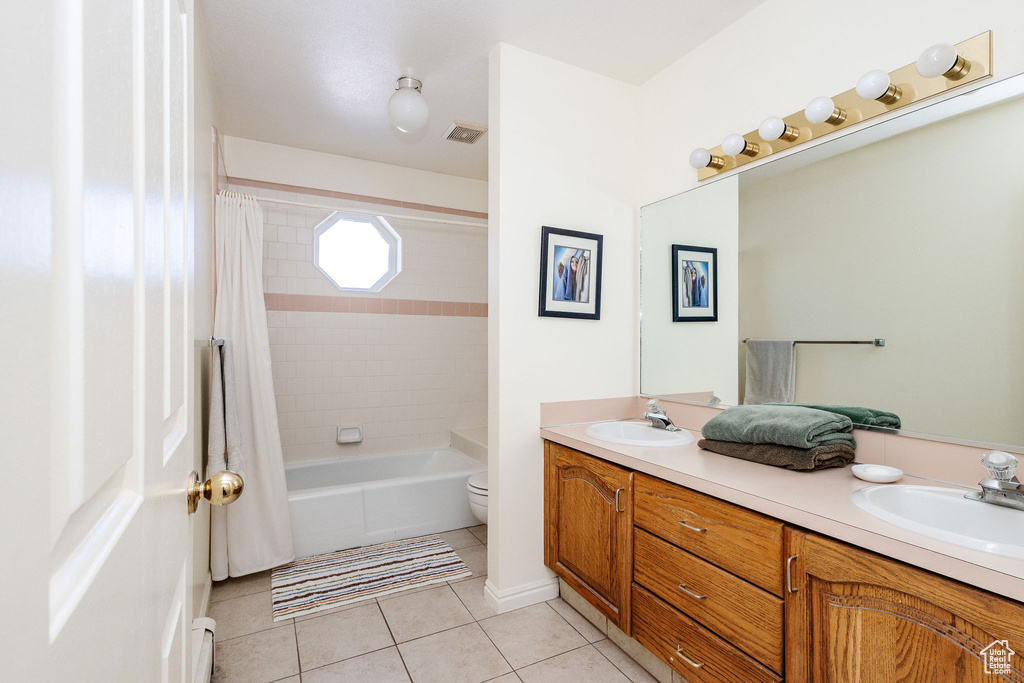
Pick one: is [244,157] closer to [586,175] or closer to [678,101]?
[586,175]

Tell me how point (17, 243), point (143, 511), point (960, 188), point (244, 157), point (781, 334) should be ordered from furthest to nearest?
point (244, 157) < point (781, 334) < point (960, 188) < point (143, 511) < point (17, 243)

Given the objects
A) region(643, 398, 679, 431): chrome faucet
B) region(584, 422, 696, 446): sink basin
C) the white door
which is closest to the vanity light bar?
region(643, 398, 679, 431): chrome faucet

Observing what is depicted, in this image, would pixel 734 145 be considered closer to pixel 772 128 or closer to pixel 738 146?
pixel 738 146

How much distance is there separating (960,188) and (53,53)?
198 cm

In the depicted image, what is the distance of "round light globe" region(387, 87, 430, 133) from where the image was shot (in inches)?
92.7

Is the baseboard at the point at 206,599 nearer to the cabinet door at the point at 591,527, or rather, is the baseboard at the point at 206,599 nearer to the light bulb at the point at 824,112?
the cabinet door at the point at 591,527

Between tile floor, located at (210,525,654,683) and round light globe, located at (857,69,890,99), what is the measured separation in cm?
210

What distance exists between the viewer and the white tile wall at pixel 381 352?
3.48 metres

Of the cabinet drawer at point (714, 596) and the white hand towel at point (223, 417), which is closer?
the cabinet drawer at point (714, 596)

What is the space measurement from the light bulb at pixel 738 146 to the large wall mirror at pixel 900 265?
3.1 inches

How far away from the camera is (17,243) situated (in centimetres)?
21

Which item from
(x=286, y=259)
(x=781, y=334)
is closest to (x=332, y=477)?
(x=286, y=259)

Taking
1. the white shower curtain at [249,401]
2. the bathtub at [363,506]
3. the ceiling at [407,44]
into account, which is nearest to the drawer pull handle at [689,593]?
the bathtub at [363,506]

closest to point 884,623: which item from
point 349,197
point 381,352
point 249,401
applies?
point 249,401
